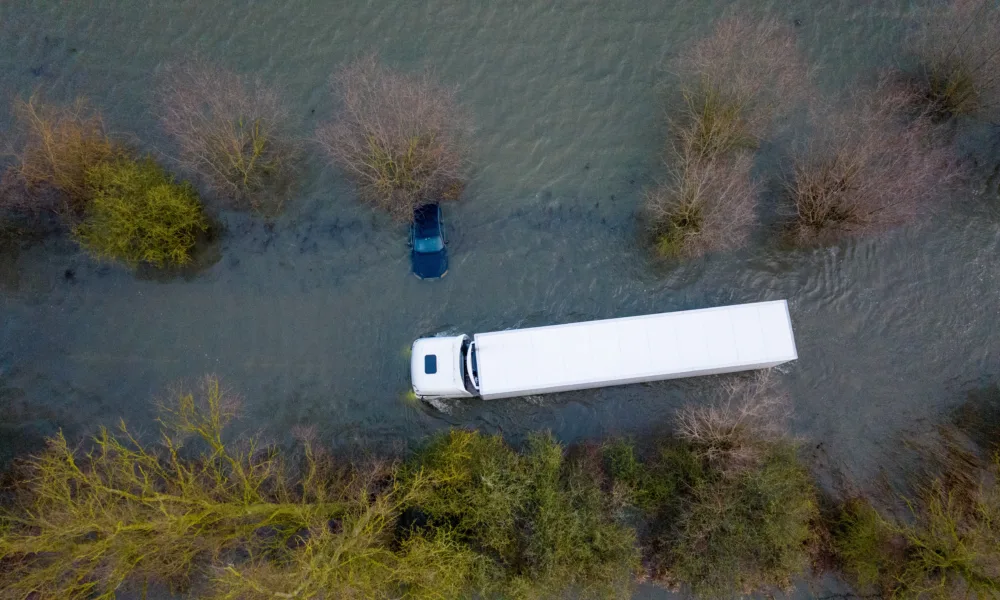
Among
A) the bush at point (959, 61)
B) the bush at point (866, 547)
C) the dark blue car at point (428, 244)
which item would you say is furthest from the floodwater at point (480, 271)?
the bush at point (866, 547)

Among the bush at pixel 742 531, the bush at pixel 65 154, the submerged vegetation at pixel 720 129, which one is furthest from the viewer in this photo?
the submerged vegetation at pixel 720 129

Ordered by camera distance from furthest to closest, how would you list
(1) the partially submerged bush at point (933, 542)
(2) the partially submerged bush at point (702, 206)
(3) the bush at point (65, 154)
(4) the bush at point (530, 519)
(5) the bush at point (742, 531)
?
(2) the partially submerged bush at point (702, 206)
(3) the bush at point (65, 154)
(5) the bush at point (742, 531)
(4) the bush at point (530, 519)
(1) the partially submerged bush at point (933, 542)

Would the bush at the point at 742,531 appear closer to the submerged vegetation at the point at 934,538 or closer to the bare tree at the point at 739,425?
the bare tree at the point at 739,425

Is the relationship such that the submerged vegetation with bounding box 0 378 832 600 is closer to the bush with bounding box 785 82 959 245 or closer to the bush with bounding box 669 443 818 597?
the bush with bounding box 669 443 818 597

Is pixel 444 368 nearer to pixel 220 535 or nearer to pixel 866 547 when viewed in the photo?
pixel 220 535

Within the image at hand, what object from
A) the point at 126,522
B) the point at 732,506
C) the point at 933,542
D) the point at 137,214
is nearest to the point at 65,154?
the point at 137,214

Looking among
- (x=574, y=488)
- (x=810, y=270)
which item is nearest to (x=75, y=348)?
(x=574, y=488)

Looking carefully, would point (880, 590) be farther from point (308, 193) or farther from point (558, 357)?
point (308, 193)

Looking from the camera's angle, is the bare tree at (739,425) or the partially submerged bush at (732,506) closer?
the partially submerged bush at (732,506)
